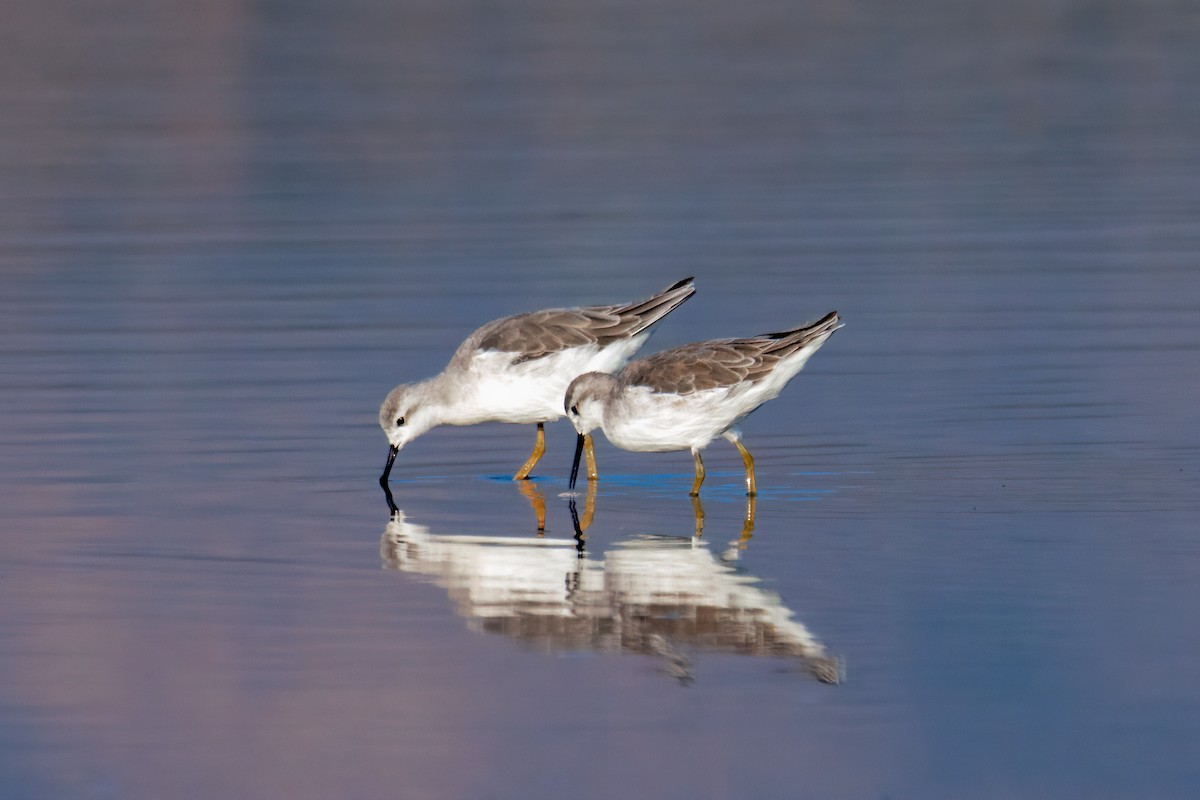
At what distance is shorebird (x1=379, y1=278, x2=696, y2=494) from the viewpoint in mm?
13484

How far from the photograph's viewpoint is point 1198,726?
25.3 feet

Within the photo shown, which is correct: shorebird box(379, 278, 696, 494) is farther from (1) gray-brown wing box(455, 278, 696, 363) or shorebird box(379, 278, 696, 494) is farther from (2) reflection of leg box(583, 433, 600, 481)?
(2) reflection of leg box(583, 433, 600, 481)

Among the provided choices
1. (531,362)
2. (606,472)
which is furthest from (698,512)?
(531,362)

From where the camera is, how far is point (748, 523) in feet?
37.4

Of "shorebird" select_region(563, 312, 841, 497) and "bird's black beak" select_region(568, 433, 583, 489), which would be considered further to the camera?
"bird's black beak" select_region(568, 433, 583, 489)

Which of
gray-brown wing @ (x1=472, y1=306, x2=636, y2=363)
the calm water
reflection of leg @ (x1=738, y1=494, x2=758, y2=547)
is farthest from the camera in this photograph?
gray-brown wing @ (x1=472, y1=306, x2=636, y2=363)

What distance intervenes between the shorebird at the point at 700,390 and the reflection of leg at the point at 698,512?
81mm

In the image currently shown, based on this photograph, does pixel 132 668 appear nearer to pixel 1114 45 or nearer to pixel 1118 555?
pixel 1118 555

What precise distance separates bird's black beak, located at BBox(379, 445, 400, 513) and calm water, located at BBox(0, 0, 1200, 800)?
87 mm

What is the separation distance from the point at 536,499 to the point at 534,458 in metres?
0.96

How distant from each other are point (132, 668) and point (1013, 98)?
25399mm

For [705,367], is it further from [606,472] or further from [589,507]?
[606,472]

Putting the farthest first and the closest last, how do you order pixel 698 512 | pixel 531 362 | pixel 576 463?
1. pixel 531 362
2. pixel 576 463
3. pixel 698 512

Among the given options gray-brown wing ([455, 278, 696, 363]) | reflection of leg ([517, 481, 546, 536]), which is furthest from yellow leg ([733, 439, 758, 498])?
gray-brown wing ([455, 278, 696, 363])
